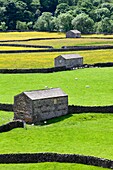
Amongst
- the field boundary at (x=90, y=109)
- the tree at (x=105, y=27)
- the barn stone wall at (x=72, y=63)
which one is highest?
the field boundary at (x=90, y=109)

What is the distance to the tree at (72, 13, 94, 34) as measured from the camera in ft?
583

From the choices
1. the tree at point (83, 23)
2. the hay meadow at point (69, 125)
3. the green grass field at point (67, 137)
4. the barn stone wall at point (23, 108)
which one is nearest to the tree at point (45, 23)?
the tree at point (83, 23)

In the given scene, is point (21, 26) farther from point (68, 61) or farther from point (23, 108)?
point (23, 108)

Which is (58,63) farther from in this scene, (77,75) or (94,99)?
(94,99)

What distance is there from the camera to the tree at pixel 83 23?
178 m

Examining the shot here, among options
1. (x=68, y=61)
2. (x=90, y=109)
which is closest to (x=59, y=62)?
(x=68, y=61)

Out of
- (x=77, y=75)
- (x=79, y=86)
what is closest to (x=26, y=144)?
(x=79, y=86)

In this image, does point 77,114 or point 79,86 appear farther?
point 79,86

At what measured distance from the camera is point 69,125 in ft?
179

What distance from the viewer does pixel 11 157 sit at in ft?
140

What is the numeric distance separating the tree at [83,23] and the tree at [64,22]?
3.90 meters

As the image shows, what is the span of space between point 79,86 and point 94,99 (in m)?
9.79

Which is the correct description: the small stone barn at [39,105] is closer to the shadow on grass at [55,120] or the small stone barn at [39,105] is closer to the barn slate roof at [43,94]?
the barn slate roof at [43,94]

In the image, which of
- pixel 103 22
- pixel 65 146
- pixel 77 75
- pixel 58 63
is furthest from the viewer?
pixel 103 22
